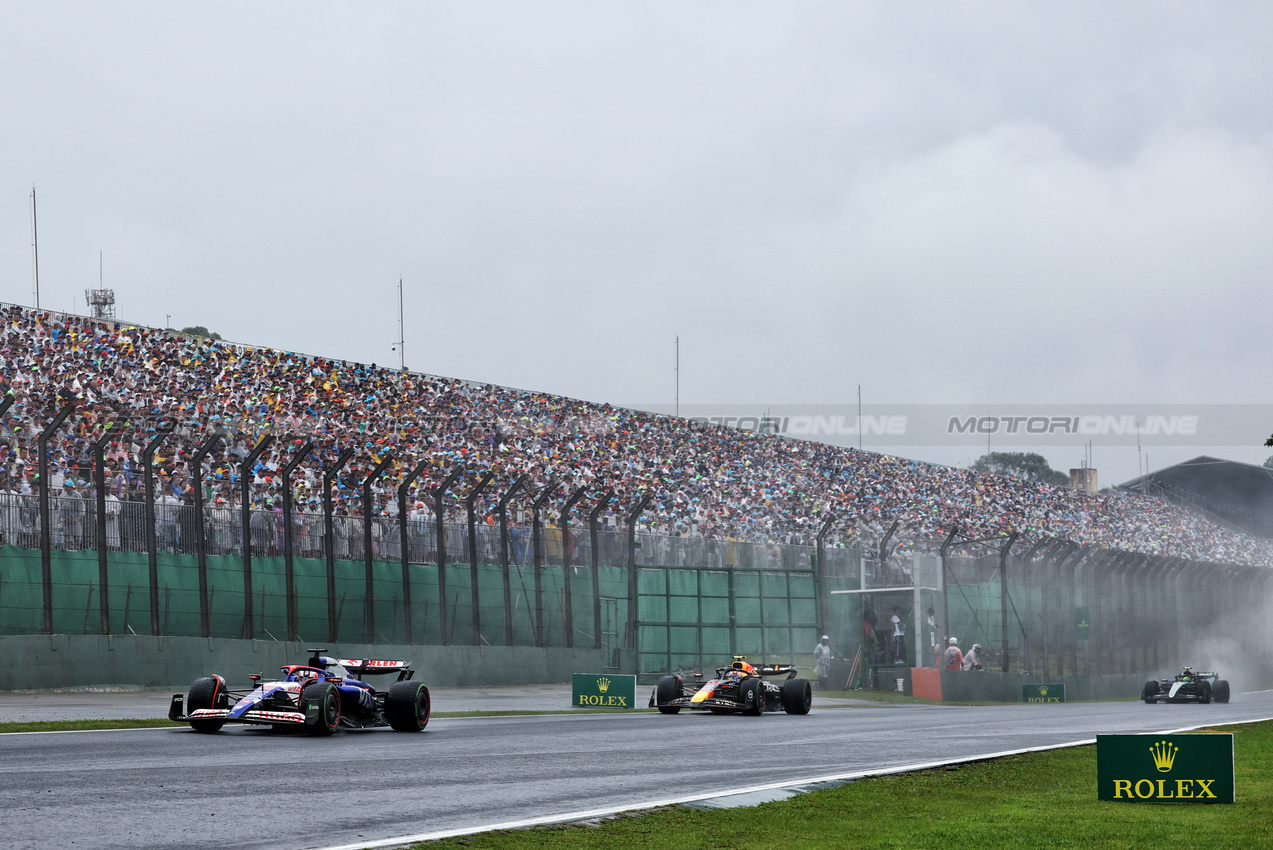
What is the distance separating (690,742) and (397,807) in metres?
6.76

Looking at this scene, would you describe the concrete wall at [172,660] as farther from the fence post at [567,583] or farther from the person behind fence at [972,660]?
the person behind fence at [972,660]

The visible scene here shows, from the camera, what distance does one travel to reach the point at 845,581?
36250mm

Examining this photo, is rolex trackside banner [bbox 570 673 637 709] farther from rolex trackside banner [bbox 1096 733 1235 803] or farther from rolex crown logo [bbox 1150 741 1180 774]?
rolex crown logo [bbox 1150 741 1180 774]

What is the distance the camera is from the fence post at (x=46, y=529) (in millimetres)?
21250

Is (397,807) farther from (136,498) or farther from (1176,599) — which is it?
(1176,599)

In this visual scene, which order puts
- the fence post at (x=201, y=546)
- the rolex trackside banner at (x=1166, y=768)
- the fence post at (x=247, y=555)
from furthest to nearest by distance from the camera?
the fence post at (x=247, y=555)
the fence post at (x=201, y=546)
the rolex trackside banner at (x=1166, y=768)

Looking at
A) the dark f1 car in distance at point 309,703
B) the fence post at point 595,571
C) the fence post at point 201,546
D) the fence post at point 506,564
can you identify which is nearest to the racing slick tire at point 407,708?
the dark f1 car in distance at point 309,703

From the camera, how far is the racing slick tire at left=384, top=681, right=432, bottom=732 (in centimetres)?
1509

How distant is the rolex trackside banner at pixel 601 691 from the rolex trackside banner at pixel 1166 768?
45.4 ft

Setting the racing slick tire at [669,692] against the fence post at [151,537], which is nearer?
the racing slick tire at [669,692]

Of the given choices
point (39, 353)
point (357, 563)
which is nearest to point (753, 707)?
point (357, 563)

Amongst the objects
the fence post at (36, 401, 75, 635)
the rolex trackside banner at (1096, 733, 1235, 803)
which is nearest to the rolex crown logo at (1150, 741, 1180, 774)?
the rolex trackside banner at (1096, 733, 1235, 803)

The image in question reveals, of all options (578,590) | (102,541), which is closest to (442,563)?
(578,590)

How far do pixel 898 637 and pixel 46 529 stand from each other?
19558mm
